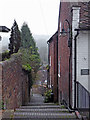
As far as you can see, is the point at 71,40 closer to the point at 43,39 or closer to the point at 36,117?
the point at 36,117

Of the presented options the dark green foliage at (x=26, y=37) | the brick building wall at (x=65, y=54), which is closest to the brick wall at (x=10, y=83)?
the brick building wall at (x=65, y=54)

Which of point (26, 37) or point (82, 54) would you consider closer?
point (82, 54)

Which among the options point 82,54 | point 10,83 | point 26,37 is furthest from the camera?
point 26,37

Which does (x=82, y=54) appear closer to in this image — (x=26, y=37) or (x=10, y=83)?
(x=10, y=83)

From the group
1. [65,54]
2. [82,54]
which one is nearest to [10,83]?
[82,54]

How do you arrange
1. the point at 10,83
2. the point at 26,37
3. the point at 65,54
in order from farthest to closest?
1. the point at 26,37
2. the point at 65,54
3. the point at 10,83

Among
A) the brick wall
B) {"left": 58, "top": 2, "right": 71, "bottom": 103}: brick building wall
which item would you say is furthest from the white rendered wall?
the brick wall

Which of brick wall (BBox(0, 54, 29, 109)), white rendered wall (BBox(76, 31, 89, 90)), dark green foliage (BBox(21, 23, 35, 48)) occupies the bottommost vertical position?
brick wall (BBox(0, 54, 29, 109))

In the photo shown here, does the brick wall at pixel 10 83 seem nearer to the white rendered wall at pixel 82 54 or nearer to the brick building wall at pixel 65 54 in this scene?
the brick building wall at pixel 65 54

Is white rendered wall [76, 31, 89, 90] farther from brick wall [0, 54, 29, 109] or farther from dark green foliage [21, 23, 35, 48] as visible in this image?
dark green foliage [21, 23, 35, 48]

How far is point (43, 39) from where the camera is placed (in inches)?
1404

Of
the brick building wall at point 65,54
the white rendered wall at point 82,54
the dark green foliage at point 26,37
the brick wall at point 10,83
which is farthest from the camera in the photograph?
the dark green foliage at point 26,37

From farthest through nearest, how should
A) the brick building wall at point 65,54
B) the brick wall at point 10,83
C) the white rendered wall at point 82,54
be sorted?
the brick building wall at point 65,54, the white rendered wall at point 82,54, the brick wall at point 10,83

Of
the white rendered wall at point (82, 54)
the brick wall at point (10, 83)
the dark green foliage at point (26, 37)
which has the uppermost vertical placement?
the dark green foliage at point (26, 37)
